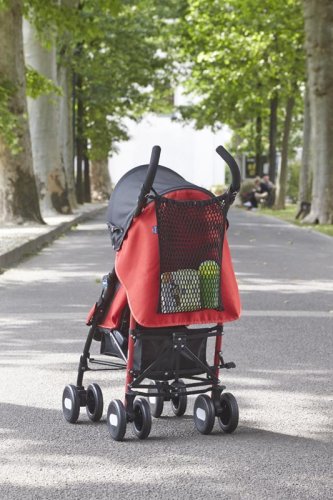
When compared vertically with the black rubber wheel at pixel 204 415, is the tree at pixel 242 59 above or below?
above

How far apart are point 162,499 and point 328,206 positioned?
27850mm

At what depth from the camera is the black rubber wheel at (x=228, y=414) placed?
20.1ft

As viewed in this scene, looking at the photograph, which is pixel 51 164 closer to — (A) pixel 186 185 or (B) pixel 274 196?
(B) pixel 274 196

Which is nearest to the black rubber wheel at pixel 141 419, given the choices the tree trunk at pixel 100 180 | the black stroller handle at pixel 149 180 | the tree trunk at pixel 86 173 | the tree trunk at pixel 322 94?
the black stroller handle at pixel 149 180

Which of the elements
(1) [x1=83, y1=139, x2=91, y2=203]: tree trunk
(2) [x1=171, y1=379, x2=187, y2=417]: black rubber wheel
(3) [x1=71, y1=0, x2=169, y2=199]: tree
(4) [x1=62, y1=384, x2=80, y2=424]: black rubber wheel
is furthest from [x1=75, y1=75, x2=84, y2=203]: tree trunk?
(4) [x1=62, y1=384, x2=80, y2=424]: black rubber wheel

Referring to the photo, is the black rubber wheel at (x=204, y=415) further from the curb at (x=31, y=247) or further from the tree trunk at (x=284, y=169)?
the tree trunk at (x=284, y=169)

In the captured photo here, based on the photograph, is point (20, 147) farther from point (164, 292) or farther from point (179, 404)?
point (164, 292)

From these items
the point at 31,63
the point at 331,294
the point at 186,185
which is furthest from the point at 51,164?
the point at 186,185

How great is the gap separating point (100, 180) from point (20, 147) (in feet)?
143

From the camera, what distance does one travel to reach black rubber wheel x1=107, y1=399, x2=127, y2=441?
597 centimetres

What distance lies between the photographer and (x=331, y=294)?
45.1 ft

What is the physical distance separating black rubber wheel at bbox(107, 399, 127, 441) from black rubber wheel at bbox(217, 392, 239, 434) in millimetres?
525

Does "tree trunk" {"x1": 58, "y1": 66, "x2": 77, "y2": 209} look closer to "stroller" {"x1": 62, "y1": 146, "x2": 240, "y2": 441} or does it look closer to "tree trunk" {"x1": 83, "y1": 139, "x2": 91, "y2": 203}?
"tree trunk" {"x1": 83, "y1": 139, "x2": 91, "y2": 203}

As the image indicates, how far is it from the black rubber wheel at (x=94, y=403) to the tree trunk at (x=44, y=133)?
2672 centimetres
